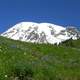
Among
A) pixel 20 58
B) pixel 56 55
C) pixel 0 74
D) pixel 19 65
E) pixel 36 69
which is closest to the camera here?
pixel 0 74

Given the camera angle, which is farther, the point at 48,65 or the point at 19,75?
the point at 48,65

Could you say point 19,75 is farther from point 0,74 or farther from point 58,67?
point 58,67

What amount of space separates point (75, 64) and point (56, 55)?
3.03 meters

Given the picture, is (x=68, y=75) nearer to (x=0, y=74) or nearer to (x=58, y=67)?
(x=58, y=67)

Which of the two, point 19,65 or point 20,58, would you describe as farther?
point 20,58

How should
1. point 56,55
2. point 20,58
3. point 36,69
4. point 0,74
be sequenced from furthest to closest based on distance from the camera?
point 56,55 → point 20,58 → point 36,69 → point 0,74

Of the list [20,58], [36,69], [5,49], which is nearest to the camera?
[36,69]

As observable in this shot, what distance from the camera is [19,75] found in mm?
17906

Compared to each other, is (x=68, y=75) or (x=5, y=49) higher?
(x=5, y=49)

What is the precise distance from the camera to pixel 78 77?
20344mm

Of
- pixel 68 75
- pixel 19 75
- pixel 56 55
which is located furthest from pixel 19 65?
pixel 56 55

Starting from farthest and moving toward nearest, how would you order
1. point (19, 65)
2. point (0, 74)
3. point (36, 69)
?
point (36, 69) < point (19, 65) < point (0, 74)

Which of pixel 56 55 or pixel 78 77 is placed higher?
pixel 56 55

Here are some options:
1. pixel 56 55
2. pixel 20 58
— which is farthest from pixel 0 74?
pixel 56 55
